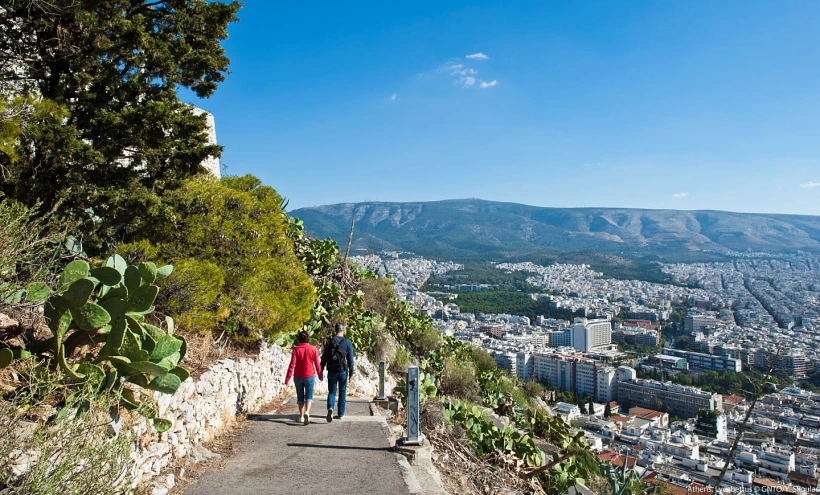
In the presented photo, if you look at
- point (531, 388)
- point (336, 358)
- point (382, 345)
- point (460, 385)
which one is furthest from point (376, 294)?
point (336, 358)

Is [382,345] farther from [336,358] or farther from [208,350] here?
[208,350]

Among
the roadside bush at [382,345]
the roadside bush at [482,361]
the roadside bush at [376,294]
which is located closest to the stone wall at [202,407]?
the roadside bush at [382,345]

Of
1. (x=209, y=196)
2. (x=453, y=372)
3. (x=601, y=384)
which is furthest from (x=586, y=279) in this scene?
(x=209, y=196)

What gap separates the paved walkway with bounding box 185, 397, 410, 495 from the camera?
14.1 feet

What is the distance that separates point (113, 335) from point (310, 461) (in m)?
2.31

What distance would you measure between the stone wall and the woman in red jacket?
0.79 metres

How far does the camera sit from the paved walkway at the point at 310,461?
14.1ft

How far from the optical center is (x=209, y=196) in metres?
6.68

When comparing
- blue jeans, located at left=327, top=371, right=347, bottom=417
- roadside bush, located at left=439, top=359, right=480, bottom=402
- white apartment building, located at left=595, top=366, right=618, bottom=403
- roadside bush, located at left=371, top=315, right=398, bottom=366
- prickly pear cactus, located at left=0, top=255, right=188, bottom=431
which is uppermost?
prickly pear cactus, located at left=0, top=255, right=188, bottom=431

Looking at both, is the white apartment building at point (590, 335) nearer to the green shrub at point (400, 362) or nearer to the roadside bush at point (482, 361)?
the roadside bush at point (482, 361)

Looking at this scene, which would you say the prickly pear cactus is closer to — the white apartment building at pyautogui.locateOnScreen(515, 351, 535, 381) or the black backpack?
the black backpack

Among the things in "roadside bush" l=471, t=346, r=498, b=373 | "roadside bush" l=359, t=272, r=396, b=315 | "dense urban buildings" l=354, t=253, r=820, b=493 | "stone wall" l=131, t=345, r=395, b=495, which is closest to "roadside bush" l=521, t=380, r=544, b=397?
"roadside bush" l=471, t=346, r=498, b=373

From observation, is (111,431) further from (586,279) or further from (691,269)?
(691,269)

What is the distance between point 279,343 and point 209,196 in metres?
3.02
